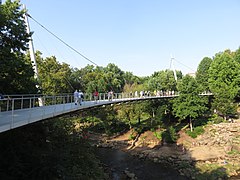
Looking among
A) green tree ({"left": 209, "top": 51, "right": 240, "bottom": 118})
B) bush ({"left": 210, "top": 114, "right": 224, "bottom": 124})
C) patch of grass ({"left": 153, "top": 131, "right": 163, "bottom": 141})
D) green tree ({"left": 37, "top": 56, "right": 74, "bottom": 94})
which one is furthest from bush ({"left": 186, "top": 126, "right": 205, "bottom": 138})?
green tree ({"left": 37, "top": 56, "right": 74, "bottom": 94})

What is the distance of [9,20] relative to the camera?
34.1 feet

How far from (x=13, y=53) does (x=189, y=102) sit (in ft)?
59.7

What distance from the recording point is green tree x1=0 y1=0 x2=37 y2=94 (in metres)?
9.63

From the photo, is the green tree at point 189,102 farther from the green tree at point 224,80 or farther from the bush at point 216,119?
the green tree at point 224,80

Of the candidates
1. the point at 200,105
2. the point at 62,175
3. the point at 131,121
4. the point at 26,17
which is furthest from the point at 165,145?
the point at 26,17

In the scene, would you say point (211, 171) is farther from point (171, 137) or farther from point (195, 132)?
point (195, 132)

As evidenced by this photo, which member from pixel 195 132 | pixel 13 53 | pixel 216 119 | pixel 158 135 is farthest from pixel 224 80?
pixel 13 53

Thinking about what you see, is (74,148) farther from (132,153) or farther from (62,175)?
(132,153)

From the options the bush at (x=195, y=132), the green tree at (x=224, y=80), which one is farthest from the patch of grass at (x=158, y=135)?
the green tree at (x=224, y=80)

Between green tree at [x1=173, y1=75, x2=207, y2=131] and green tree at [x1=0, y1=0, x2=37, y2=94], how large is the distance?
1676cm

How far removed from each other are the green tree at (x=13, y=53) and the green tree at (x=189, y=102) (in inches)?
660

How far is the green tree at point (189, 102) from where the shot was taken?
23.8 metres

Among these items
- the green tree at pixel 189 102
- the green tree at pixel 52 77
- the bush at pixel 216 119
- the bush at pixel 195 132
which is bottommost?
the bush at pixel 195 132

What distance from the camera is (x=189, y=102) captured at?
2388 cm
